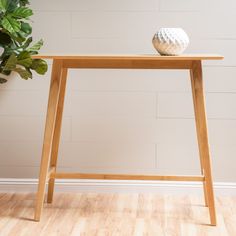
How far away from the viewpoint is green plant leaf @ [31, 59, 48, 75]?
2.75 metres

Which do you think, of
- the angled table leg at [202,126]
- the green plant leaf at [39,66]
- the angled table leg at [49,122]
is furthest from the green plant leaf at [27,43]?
the angled table leg at [202,126]

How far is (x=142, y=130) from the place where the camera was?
118 inches

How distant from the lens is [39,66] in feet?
9.02

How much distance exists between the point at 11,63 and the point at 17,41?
6.4 inches

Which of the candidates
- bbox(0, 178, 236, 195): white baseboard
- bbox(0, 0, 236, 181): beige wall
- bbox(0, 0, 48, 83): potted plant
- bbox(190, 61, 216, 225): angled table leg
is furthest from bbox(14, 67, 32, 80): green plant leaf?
bbox(190, 61, 216, 225): angled table leg

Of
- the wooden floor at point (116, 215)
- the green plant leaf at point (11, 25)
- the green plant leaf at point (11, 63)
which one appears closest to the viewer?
the wooden floor at point (116, 215)

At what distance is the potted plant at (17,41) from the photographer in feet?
8.34

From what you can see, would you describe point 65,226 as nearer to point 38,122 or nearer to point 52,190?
point 52,190

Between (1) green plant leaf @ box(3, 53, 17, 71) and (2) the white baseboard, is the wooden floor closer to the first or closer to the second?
(2) the white baseboard

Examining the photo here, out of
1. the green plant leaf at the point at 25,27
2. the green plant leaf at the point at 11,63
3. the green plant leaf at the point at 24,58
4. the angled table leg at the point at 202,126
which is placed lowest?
the angled table leg at the point at 202,126

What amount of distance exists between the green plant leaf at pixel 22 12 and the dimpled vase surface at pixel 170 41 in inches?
24.4

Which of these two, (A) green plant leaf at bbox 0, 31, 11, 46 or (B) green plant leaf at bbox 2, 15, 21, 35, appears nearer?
(B) green plant leaf at bbox 2, 15, 21, 35

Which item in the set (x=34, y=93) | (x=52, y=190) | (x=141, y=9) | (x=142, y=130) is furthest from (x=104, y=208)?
(x=141, y=9)

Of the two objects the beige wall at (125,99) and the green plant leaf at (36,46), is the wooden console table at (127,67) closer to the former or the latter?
the green plant leaf at (36,46)
